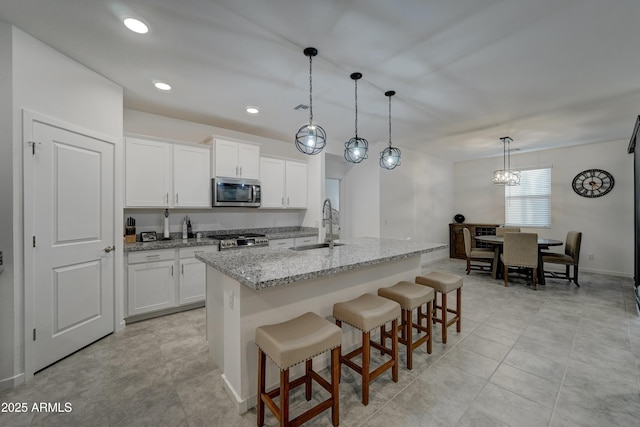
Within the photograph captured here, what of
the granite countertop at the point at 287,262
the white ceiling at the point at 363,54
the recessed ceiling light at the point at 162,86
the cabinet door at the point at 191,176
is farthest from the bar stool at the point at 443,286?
the recessed ceiling light at the point at 162,86

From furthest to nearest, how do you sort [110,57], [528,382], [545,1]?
[110,57], [528,382], [545,1]

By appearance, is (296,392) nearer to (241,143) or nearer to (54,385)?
(54,385)

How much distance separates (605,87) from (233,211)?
4989 mm

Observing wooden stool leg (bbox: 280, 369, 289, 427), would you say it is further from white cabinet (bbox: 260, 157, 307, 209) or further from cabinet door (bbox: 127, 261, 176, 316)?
white cabinet (bbox: 260, 157, 307, 209)

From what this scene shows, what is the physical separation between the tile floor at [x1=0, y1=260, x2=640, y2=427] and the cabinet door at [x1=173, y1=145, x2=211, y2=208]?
155 centimetres

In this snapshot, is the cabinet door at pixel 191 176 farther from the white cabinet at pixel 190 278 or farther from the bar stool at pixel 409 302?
the bar stool at pixel 409 302

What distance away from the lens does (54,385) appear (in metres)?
1.97

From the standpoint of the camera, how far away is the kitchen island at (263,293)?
1.67 meters

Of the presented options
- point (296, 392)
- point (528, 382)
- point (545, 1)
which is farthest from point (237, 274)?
point (545, 1)

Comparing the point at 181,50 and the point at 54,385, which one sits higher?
the point at 181,50

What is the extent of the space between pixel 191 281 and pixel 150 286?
0.44 metres

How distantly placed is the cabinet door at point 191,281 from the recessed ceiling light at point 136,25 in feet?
7.83

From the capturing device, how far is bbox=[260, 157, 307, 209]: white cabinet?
14.5 ft

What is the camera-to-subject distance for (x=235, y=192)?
155 inches
